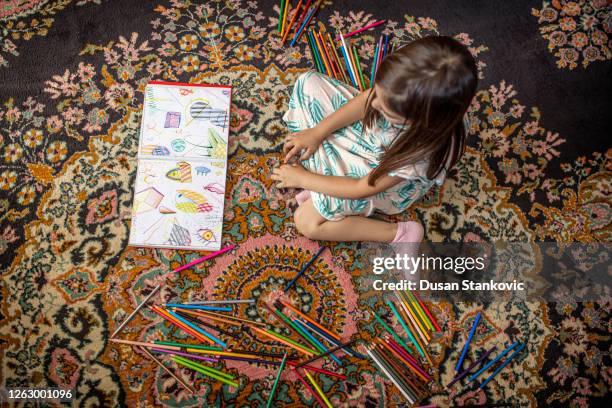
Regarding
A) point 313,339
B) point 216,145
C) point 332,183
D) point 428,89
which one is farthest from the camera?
point 216,145

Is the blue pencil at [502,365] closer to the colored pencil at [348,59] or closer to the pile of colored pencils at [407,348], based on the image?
the pile of colored pencils at [407,348]

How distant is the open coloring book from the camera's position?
1179 mm

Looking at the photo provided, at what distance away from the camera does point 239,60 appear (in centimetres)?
133

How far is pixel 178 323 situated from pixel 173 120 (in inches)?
22.1

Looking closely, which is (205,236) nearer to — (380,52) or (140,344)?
(140,344)

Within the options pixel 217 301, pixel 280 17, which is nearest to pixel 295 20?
pixel 280 17

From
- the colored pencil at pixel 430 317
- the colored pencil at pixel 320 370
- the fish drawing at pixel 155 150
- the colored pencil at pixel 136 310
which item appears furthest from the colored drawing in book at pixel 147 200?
the colored pencil at pixel 430 317

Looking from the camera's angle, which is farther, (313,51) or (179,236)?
(313,51)

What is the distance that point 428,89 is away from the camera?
74cm

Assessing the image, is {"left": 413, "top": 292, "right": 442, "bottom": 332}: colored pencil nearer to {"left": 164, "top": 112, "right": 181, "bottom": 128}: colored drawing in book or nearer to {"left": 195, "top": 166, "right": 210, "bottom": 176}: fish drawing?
{"left": 195, "top": 166, "right": 210, "bottom": 176}: fish drawing

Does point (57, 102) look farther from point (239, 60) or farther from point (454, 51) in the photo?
point (454, 51)

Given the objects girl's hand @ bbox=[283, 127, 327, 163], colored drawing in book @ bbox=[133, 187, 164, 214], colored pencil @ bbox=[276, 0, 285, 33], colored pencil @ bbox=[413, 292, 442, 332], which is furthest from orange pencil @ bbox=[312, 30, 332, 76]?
colored pencil @ bbox=[413, 292, 442, 332]

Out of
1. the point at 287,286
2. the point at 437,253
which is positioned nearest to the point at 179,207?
Answer: the point at 287,286

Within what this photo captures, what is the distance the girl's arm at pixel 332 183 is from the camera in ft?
3.14
